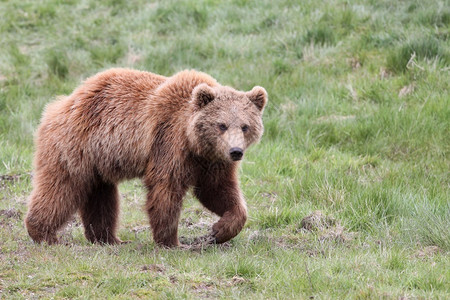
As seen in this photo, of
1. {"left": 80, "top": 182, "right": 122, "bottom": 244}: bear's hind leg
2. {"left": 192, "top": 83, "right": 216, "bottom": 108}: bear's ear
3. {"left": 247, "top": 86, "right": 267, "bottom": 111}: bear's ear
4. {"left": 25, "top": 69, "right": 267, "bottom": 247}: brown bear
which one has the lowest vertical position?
{"left": 80, "top": 182, "right": 122, "bottom": 244}: bear's hind leg

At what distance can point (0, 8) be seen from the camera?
1463 cm

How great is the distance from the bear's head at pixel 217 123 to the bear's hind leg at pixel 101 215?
56.7 inches

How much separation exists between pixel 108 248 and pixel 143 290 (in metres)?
1.48

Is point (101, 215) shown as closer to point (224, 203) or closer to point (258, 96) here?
point (224, 203)

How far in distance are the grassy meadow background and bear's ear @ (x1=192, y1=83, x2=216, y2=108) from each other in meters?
1.35

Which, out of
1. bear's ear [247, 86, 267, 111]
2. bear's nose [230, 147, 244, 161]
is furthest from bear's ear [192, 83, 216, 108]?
bear's nose [230, 147, 244, 161]

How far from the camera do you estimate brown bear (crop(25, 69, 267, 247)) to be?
6.24m

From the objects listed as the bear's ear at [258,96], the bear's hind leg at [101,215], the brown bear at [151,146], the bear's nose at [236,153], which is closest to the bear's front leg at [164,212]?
the brown bear at [151,146]

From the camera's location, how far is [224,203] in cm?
647

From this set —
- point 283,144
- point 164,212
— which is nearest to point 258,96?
point 164,212

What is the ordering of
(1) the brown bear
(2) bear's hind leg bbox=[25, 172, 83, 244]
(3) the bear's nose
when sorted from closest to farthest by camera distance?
1. (3) the bear's nose
2. (1) the brown bear
3. (2) bear's hind leg bbox=[25, 172, 83, 244]

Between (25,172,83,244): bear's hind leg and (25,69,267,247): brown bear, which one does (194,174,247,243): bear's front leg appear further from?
(25,172,83,244): bear's hind leg

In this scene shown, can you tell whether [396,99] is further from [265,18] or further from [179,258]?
[179,258]

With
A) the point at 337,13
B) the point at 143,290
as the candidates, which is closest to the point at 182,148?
the point at 143,290
